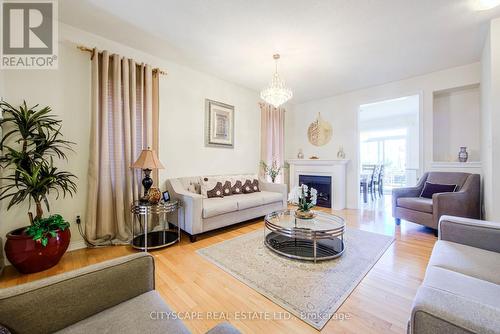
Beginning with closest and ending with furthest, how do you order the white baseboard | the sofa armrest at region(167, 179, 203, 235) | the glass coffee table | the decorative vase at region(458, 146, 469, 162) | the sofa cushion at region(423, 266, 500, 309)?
the sofa cushion at region(423, 266, 500, 309) → the glass coffee table → the white baseboard → the sofa armrest at region(167, 179, 203, 235) → the decorative vase at region(458, 146, 469, 162)

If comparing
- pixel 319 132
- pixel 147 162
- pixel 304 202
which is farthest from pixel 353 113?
pixel 147 162

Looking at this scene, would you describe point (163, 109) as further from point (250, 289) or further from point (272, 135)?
point (250, 289)

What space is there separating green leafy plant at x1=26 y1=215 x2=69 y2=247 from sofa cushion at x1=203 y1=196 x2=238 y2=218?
4.76 feet

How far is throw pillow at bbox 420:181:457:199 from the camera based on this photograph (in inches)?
123

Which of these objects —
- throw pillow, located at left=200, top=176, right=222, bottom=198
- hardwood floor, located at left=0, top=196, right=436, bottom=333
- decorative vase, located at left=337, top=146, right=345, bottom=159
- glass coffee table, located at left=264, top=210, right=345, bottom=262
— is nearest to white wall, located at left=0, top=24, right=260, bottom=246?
throw pillow, located at left=200, top=176, right=222, bottom=198

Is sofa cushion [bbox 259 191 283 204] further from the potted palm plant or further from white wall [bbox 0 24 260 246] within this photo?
the potted palm plant

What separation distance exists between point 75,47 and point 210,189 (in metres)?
2.44

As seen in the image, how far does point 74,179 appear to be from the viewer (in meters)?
2.42

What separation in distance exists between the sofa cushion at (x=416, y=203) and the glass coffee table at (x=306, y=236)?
138cm

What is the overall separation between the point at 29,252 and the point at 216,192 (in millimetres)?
2113

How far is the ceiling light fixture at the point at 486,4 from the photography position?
2018mm

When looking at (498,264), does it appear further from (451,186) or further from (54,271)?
(54,271)

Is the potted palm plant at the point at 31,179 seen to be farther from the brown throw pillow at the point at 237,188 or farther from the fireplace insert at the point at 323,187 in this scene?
the fireplace insert at the point at 323,187

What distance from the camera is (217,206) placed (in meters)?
2.85
